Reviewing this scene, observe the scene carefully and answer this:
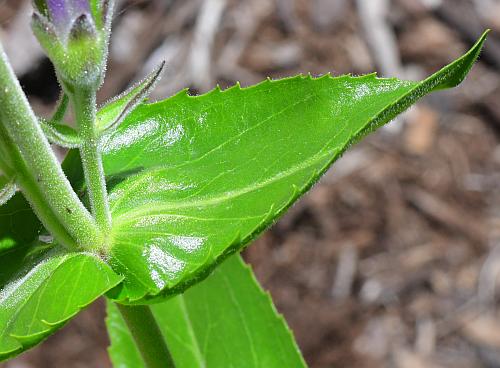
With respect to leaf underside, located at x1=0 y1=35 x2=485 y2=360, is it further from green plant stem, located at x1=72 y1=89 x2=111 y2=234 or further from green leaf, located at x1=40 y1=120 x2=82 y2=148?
green leaf, located at x1=40 y1=120 x2=82 y2=148

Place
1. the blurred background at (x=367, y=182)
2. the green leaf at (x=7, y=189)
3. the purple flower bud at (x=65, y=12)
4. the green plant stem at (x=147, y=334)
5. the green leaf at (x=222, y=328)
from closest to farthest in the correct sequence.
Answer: the purple flower bud at (x=65, y=12) < the green leaf at (x=7, y=189) < the green plant stem at (x=147, y=334) < the green leaf at (x=222, y=328) < the blurred background at (x=367, y=182)

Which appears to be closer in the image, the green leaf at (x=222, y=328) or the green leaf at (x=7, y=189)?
the green leaf at (x=7, y=189)

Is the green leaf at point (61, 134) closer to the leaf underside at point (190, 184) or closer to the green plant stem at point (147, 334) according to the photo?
the leaf underside at point (190, 184)

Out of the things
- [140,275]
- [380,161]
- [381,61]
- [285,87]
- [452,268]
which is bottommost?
[452,268]

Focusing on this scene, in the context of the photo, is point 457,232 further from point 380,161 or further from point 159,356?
point 159,356

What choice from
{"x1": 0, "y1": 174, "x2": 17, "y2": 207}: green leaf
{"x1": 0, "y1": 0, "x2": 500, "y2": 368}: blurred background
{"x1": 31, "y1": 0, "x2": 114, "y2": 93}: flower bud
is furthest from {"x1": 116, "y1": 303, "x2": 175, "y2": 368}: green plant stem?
{"x1": 0, "y1": 0, "x2": 500, "y2": 368}: blurred background

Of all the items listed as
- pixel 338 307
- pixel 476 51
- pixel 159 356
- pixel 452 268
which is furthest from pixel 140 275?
pixel 452 268

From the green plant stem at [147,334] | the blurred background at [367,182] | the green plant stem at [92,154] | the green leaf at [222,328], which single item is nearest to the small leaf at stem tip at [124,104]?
the green plant stem at [92,154]
